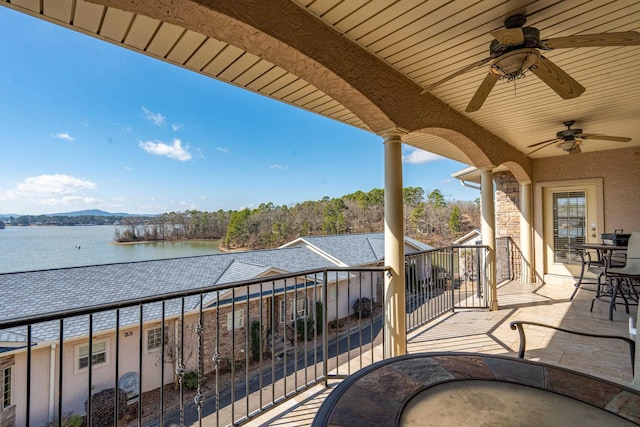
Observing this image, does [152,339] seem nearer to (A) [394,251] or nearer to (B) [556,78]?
(A) [394,251]

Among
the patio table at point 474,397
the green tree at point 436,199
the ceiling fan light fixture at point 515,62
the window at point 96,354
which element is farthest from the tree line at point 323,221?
the patio table at point 474,397

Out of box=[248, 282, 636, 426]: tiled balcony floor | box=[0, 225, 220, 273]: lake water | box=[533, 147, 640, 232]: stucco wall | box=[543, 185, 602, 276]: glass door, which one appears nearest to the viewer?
box=[248, 282, 636, 426]: tiled balcony floor

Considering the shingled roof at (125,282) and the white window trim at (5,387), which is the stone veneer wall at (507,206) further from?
the white window trim at (5,387)

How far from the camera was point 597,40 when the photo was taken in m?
1.67

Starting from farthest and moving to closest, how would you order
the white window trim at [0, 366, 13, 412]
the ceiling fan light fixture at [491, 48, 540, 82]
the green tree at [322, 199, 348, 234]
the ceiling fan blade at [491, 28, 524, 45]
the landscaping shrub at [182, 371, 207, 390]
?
the green tree at [322, 199, 348, 234]
the landscaping shrub at [182, 371, 207, 390]
the white window trim at [0, 366, 13, 412]
the ceiling fan light fixture at [491, 48, 540, 82]
the ceiling fan blade at [491, 28, 524, 45]

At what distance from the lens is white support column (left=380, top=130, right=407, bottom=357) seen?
9.13 feet

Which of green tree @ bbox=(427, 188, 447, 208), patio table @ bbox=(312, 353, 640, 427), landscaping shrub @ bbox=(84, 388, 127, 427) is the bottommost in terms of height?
landscaping shrub @ bbox=(84, 388, 127, 427)

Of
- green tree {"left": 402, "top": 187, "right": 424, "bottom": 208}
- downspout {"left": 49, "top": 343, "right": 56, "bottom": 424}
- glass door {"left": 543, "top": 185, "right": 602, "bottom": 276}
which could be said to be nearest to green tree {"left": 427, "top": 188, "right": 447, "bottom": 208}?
green tree {"left": 402, "top": 187, "right": 424, "bottom": 208}

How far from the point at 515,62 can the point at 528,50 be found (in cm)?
10

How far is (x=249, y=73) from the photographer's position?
8.19ft

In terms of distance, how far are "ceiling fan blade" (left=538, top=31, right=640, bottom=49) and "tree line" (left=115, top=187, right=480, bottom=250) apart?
20649 millimetres

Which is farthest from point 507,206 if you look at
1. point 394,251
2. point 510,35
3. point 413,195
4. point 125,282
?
point 413,195

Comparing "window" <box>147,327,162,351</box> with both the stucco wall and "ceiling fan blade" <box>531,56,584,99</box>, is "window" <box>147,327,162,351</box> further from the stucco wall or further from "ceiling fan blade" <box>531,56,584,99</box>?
the stucco wall

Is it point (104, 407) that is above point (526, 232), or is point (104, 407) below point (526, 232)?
below
